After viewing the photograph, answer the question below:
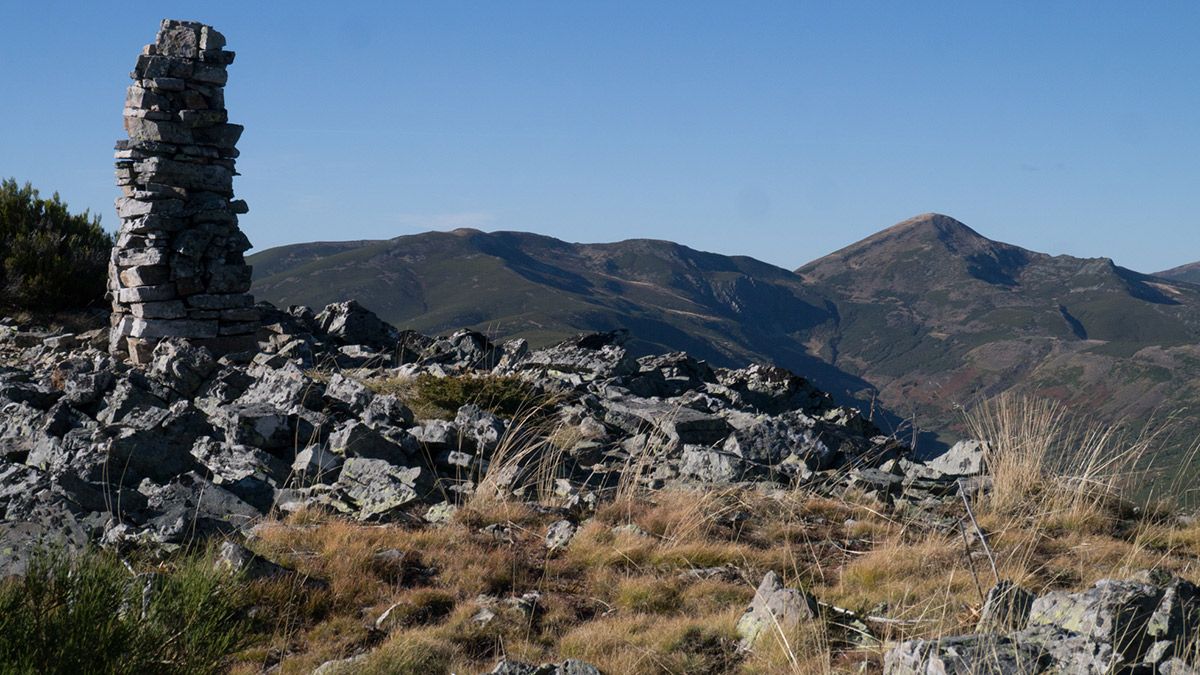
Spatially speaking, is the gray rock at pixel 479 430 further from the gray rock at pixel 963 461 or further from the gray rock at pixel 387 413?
the gray rock at pixel 963 461

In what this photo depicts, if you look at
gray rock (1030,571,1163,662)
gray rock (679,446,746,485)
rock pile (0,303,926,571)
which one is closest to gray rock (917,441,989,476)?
rock pile (0,303,926,571)

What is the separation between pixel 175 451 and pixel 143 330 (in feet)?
28.1

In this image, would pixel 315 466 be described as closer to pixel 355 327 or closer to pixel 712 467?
pixel 712 467

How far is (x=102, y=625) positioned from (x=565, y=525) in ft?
13.9

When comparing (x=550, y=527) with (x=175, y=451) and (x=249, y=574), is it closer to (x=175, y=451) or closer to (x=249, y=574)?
(x=249, y=574)

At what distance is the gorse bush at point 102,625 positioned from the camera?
15.1ft

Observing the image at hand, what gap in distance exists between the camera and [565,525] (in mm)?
8578

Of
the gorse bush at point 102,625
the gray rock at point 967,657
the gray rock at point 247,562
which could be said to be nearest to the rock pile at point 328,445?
the gray rock at point 247,562

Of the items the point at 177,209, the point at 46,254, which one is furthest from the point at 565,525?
the point at 46,254

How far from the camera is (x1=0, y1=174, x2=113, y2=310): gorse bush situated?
838 inches

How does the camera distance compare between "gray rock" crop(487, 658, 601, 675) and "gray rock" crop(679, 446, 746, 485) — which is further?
"gray rock" crop(679, 446, 746, 485)

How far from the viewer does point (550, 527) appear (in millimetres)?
8625

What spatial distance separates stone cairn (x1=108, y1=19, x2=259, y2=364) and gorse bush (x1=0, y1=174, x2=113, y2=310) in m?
3.82

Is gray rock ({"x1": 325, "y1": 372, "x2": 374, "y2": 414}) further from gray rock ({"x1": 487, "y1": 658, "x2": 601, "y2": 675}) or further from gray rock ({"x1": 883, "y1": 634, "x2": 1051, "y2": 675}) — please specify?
gray rock ({"x1": 883, "y1": 634, "x2": 1051, "y2": 675})
